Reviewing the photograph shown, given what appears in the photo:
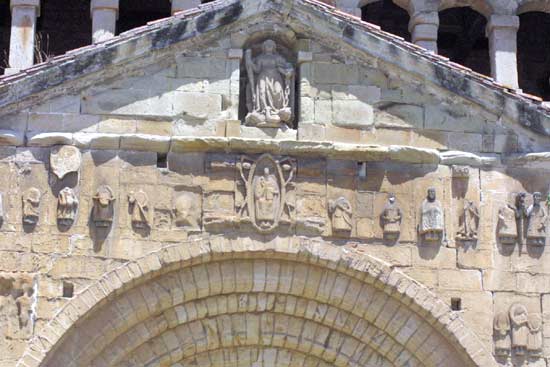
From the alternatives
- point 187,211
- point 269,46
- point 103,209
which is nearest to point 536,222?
point 269,46

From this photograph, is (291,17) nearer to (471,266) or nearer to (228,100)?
(228,100)

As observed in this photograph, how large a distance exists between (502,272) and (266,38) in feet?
12.1

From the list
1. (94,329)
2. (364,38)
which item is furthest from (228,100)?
(94,329)

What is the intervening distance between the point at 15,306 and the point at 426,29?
20.7 feet

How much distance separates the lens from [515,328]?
15.6m

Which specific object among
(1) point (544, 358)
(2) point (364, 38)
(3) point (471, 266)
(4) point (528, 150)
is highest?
(2) point (364, 38)

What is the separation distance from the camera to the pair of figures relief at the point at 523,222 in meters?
15.9

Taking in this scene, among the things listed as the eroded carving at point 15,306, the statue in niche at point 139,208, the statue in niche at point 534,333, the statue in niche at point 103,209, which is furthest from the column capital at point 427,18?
the eroded carving at point 15,306

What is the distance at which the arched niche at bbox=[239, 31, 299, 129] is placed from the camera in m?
16.0

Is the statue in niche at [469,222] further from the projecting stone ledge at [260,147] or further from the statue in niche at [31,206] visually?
the statue in niche at [31,206]

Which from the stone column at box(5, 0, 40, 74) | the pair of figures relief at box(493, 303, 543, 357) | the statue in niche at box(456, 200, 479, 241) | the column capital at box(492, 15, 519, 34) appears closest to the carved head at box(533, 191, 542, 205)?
the statue in niche at box(456, 200, 479, 241)

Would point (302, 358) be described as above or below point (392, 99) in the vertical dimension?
below

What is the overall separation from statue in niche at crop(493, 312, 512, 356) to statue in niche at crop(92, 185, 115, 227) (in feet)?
14.0

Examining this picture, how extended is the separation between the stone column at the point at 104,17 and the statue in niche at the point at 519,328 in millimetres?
6000
